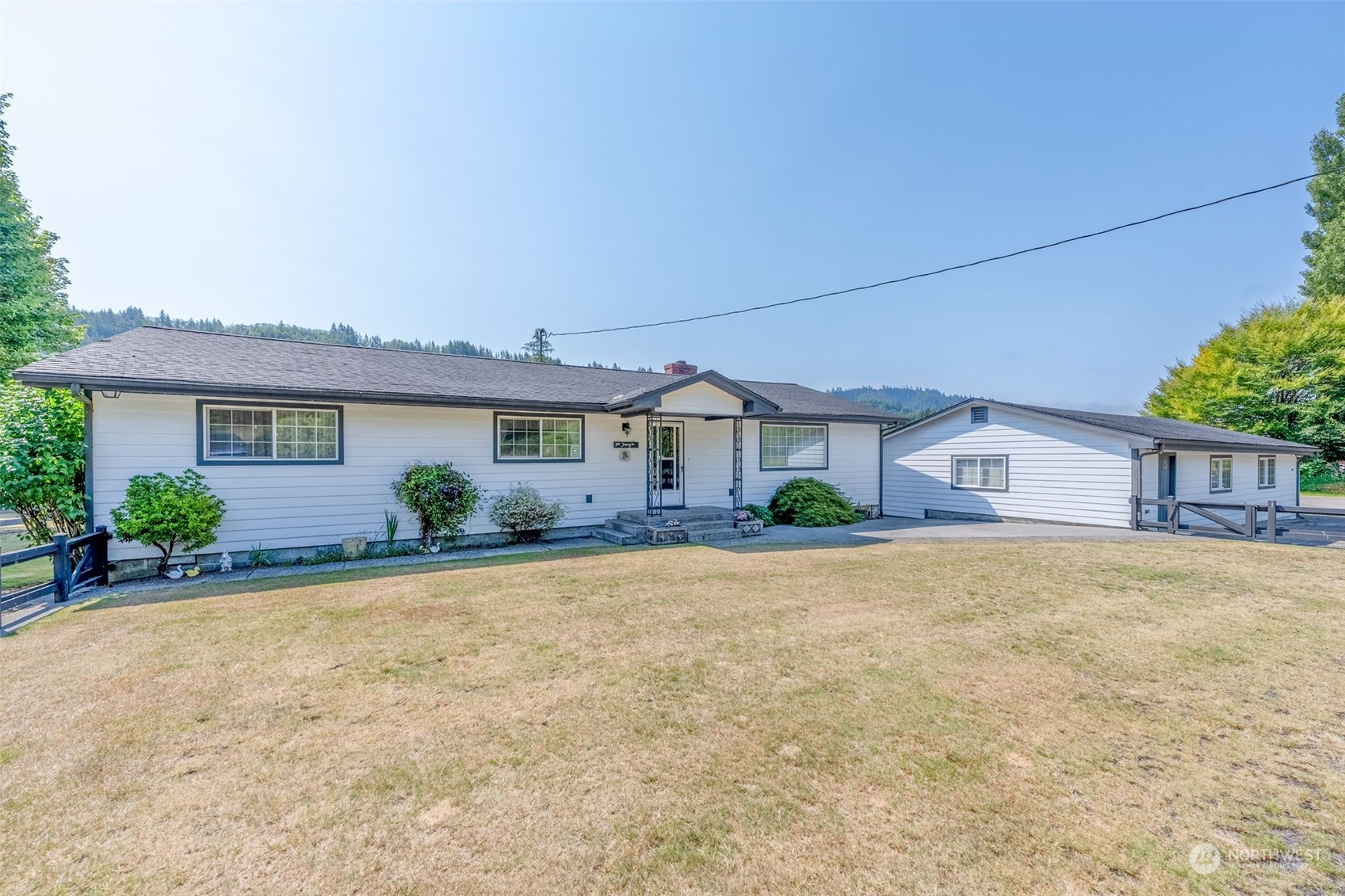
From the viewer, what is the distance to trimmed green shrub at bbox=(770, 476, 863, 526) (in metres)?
13.3

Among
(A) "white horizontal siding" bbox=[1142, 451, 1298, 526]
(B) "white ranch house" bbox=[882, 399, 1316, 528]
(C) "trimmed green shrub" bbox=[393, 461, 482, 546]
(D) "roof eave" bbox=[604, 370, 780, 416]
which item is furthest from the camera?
(A) "white horizontal siding" bbox=[1142, 451, 1298, 526]

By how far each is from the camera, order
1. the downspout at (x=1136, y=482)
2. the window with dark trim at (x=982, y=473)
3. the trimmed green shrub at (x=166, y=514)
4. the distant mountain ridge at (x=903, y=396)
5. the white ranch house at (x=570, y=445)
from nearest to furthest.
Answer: the trimmed green shrub at (x=166, y=514), the white ranch house at (x=570, y=445), the downspout at (x=1136, y=482), the window with dark trim at (x=982, y=473), the distant mountain ridge at (x=903, y=396)

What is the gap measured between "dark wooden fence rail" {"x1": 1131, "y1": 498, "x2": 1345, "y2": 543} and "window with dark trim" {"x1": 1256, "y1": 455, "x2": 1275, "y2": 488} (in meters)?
5.70

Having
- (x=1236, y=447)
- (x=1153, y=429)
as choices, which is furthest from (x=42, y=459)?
(x=1236, y=447)

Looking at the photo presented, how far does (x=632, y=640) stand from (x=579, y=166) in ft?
46.6

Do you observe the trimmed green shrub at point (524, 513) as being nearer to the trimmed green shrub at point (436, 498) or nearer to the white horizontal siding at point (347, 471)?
the white horizontal siding at point (347, 471)

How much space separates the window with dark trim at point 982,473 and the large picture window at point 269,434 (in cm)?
1507

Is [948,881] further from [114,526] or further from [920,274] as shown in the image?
[920,274]

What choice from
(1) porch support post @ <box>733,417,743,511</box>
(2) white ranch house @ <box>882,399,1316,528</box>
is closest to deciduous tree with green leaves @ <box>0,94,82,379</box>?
(1) porch support post @ <box>733,417,743,511</box>

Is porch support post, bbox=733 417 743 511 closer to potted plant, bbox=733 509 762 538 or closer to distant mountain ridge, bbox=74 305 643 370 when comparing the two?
potted plant, bbox=733 509 762 538

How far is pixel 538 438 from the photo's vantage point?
35.4 ft

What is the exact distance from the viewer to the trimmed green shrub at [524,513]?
1006 cm

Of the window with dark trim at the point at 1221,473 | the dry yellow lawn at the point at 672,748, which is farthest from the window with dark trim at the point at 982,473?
the dry yellow lawn at the point at 672,748

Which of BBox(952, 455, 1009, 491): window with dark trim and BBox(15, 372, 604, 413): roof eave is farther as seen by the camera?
BBox(952, 455, 1009, 491): window with dark trim
